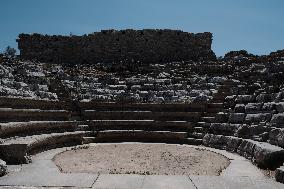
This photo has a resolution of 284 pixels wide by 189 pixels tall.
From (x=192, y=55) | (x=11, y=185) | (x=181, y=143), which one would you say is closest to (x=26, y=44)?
(x=192, y=55)

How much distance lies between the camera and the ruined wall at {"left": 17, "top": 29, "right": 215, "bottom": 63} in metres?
21.0

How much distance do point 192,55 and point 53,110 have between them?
40.1 ft

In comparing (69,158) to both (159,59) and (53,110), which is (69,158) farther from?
(159,59)

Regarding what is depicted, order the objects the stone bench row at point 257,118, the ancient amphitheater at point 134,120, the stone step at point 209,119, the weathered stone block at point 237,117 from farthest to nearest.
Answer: the stone step at point 209,119, the weathered stone block at point 237,117, the stone bench row at point 257,118, the ancient amphitheater at point 134,120

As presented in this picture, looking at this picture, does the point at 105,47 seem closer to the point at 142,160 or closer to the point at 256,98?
the point at 256,98

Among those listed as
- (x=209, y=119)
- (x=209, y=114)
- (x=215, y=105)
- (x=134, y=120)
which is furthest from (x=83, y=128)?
(x=215, y=105)

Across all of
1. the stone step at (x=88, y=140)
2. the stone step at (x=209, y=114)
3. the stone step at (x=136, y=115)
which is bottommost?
the stone step at (x=88, y=140)

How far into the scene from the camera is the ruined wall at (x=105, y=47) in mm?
20969

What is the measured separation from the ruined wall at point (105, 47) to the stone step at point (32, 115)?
9026 mm

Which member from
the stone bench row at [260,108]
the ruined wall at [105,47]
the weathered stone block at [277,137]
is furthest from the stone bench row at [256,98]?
the ruined wall at [105,47]

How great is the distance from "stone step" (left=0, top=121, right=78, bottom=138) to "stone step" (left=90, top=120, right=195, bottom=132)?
93 cm

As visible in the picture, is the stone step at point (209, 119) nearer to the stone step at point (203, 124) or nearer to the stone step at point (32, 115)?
the stone step at point (203, 124)

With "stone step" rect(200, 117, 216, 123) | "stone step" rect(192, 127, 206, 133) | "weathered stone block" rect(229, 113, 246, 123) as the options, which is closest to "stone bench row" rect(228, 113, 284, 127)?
"weathered stone block" rect(229, 113, 246, 123)

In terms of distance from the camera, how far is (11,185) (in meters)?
5.89
